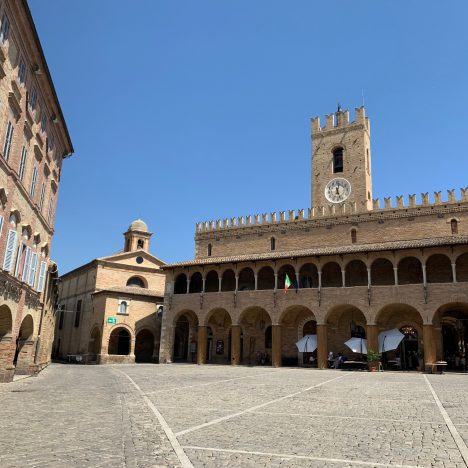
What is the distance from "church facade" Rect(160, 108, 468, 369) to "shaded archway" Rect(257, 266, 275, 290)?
0.25ft

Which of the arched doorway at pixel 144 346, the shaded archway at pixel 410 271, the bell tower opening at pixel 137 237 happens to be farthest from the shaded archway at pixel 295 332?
the bell tower opening at pixel 137 237

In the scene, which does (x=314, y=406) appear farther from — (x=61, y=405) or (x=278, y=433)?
(x=61, y=405)

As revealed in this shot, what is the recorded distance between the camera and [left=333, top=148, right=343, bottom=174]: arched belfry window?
1447 inches

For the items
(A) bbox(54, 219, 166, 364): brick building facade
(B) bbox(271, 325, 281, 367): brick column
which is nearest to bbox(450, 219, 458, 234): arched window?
(B) bbox(271, 325, 281, 367): brick column

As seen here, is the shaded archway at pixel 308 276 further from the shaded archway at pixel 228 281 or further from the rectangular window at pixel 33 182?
the rectangular window at pixel 33 182

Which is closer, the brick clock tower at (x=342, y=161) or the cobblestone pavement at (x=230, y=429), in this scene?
the cobblestone pavement at (x=230, y=429)

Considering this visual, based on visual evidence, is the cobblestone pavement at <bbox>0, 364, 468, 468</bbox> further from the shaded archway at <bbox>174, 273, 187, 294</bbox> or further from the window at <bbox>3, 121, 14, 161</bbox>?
the shaded archway at <bbox>174, 273, 187, 294</bbox>

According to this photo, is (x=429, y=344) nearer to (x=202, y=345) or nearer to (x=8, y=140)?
(x=202, y=345)

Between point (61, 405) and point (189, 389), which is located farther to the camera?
point (189, 389)

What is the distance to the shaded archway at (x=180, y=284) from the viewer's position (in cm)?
3544

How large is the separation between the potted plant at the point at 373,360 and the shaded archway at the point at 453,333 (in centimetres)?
387

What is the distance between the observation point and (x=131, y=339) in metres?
34.9

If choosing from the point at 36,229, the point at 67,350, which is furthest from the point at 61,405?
the point at 67,350

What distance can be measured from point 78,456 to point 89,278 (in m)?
36.4
